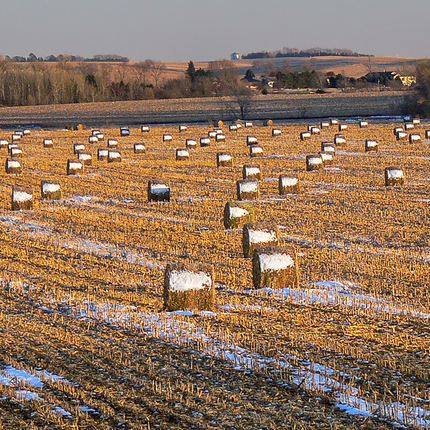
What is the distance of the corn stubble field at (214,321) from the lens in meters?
7.55

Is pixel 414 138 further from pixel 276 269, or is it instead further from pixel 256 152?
pixel 276 269

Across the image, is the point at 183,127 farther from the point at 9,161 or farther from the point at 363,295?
the point at 363,295

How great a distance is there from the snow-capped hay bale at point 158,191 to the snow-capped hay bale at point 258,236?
7506 mm

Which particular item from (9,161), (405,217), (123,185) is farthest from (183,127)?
(405,217)

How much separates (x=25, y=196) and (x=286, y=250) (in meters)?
10.3

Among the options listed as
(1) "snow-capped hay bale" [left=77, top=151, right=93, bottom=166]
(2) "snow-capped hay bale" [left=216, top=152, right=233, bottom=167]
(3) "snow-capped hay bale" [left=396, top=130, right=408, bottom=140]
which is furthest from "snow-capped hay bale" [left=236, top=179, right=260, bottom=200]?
(3) "snow-capped hay bale" [left=396, top=130, right=408, bottom=140]

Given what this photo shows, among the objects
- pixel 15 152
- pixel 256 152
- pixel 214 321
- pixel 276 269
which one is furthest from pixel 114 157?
pixel 214 321

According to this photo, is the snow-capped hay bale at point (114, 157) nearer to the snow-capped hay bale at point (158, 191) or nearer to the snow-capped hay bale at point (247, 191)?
the snow-capped hay bale at point (158, 191)

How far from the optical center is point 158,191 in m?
Answer: 21.7

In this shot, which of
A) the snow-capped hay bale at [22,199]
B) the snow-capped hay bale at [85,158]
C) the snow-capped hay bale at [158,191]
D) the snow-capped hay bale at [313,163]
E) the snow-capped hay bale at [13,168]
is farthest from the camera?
the snow-capped hay bale at [85,158]

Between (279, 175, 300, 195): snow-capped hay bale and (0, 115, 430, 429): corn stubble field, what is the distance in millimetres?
537

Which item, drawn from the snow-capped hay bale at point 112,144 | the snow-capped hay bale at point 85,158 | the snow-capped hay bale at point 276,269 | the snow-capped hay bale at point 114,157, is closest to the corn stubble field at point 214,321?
the snow-capped hay bale at point 276,269

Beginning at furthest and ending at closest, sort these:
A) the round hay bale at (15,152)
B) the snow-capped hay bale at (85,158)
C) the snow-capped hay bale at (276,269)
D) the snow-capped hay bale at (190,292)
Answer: the round hay bale at (15,152) → the snow-capped hay bale at (85,158) → the snow-capped hay bale at (276,269) → the snow-capped hay bale at (190,292)

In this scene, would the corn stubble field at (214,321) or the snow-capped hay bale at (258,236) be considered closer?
the corn stubble field at (214,321)
